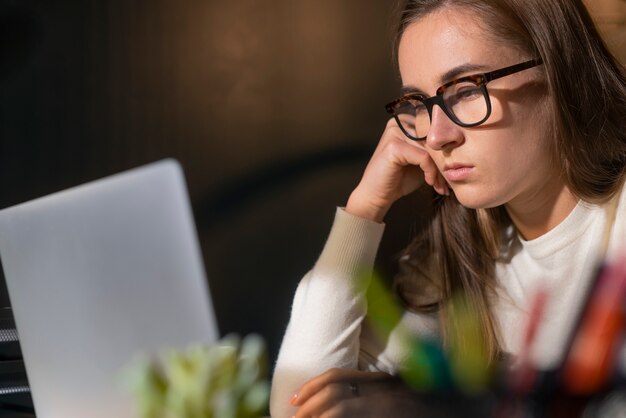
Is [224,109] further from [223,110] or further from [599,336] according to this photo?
[599,336]

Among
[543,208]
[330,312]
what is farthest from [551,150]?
[330,312]

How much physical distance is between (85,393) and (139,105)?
350 mm

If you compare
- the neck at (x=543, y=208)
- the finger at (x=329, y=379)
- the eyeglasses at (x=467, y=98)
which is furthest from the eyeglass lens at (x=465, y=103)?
the finger at (x=329, y=379)

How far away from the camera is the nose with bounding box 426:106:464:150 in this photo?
0.79 m

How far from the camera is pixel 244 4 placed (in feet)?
3.06

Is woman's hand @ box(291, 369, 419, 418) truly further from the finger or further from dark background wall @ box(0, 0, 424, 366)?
dark background wall @ box(0, 0, 424, 366)

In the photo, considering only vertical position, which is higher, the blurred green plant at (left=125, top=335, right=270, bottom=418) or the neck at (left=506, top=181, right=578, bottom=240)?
the neck at (left=506, top=181, right=578, bottom=240)

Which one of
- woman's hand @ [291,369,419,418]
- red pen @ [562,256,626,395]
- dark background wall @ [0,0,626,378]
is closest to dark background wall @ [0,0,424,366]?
dark background wall @ [0,0,626,378]

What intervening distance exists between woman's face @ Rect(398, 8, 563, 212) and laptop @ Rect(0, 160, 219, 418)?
1.09 ft

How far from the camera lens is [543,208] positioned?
A: 2.91 ft

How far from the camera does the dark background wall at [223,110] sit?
36.2 inches

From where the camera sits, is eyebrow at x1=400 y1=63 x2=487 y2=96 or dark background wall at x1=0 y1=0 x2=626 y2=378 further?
dark background wall at x1=0 y1=0 x2=626 y2=378

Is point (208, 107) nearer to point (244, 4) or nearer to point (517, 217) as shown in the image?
point (244, 4)

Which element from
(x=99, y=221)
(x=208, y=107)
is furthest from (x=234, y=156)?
(x=99, y=221)
